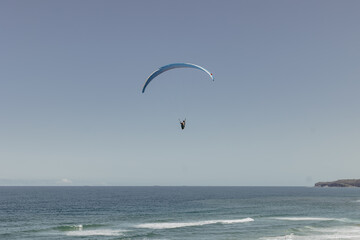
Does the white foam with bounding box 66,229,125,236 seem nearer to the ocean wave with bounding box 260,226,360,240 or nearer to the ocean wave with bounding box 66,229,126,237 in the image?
the ocean wave with bounding box 66,229,126,237

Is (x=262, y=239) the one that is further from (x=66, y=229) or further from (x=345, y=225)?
(x=66, y=229)

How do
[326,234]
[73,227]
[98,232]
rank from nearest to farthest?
[326,234], [98,232], [73,227]

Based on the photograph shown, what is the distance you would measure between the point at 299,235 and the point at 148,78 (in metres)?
24.7

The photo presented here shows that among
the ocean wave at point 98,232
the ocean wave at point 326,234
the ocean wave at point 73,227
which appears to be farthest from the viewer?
the ocean wave at point 73,227

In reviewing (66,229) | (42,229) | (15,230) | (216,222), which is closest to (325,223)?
(216,222)

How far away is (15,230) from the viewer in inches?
1567

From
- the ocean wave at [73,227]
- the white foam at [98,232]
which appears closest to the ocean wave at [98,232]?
the white foam at [98,232]

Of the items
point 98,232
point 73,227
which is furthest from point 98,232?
point 73,227

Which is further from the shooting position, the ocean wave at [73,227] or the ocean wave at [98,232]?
the ocean wave at [73,227]

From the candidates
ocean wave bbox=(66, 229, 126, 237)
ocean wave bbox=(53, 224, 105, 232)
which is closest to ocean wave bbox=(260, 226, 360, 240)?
ocean wave bbox=(66, 229, 126, 237)

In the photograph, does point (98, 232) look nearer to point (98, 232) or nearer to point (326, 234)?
point (98, 232)

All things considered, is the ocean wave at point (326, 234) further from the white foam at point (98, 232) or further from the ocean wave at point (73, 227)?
the ocean wave at point (73, 227)

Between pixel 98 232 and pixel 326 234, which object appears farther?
pixel 98 232

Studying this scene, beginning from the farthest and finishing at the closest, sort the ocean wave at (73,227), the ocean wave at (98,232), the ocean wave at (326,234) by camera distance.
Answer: the ocean wave at (73,227), the ocean wave at (98,232), the ocean wave at (326,234)
